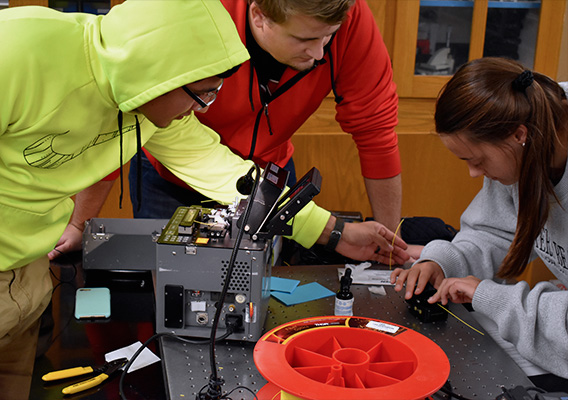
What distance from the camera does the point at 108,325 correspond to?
1.24m

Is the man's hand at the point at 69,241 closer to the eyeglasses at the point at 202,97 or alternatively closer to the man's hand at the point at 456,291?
the eyeglasses at the point at 202,97

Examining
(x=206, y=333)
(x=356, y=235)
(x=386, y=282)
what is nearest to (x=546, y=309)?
(x=386, y=282)

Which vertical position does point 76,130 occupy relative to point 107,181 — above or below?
above

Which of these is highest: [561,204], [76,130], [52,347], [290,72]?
[290,72]

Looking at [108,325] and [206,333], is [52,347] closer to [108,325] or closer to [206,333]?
[108,325]

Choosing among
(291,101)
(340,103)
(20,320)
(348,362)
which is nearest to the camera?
(348,362)

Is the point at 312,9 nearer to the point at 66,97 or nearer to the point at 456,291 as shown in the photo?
the point at 66,97

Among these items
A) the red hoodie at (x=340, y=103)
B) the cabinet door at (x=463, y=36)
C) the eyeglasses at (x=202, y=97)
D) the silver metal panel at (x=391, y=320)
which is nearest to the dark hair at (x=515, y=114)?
the silver metal panel at (x=391, y=320)

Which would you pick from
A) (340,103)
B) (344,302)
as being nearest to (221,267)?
(344,302)

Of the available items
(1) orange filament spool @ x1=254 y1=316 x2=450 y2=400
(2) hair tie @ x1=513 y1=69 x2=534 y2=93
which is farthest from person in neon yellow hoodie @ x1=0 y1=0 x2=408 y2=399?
(2) hair tie @ x1=513 y1=69 x2=534 y2=93

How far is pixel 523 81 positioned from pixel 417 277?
53 centimetres

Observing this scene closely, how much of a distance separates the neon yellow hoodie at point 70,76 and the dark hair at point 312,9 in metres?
0.22

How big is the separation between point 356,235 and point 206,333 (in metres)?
0.57

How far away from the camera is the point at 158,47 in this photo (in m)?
1.01
